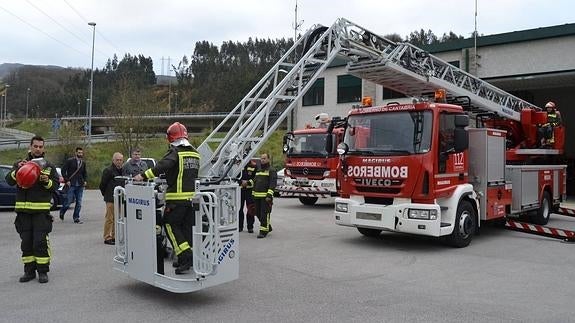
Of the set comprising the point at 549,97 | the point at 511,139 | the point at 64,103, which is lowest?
the point at 511,139

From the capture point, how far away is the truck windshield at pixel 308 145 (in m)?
16.7

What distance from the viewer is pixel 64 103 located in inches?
4919

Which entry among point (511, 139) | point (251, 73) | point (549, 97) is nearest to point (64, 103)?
point (251, 73)

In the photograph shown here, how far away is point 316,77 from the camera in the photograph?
10414mm

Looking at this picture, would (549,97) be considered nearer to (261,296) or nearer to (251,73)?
(261,296)

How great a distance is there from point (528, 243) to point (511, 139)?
4.14 metres

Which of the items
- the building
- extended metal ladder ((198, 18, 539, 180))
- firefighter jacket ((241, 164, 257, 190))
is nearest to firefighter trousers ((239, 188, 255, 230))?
firefighter jacket ((241, 164, 257, 190))

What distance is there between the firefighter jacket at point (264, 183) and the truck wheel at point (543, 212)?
6.64m

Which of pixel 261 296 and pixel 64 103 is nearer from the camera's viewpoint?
pixel 261 296

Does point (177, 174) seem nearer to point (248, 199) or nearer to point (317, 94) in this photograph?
point (248, 199)

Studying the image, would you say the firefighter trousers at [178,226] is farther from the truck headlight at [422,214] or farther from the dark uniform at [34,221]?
the truck headlight at [422,214]

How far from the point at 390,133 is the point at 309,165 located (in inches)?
285

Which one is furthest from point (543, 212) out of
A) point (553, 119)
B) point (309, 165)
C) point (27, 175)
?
point (27, 175)

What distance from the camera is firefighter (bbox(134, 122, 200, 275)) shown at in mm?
6133
